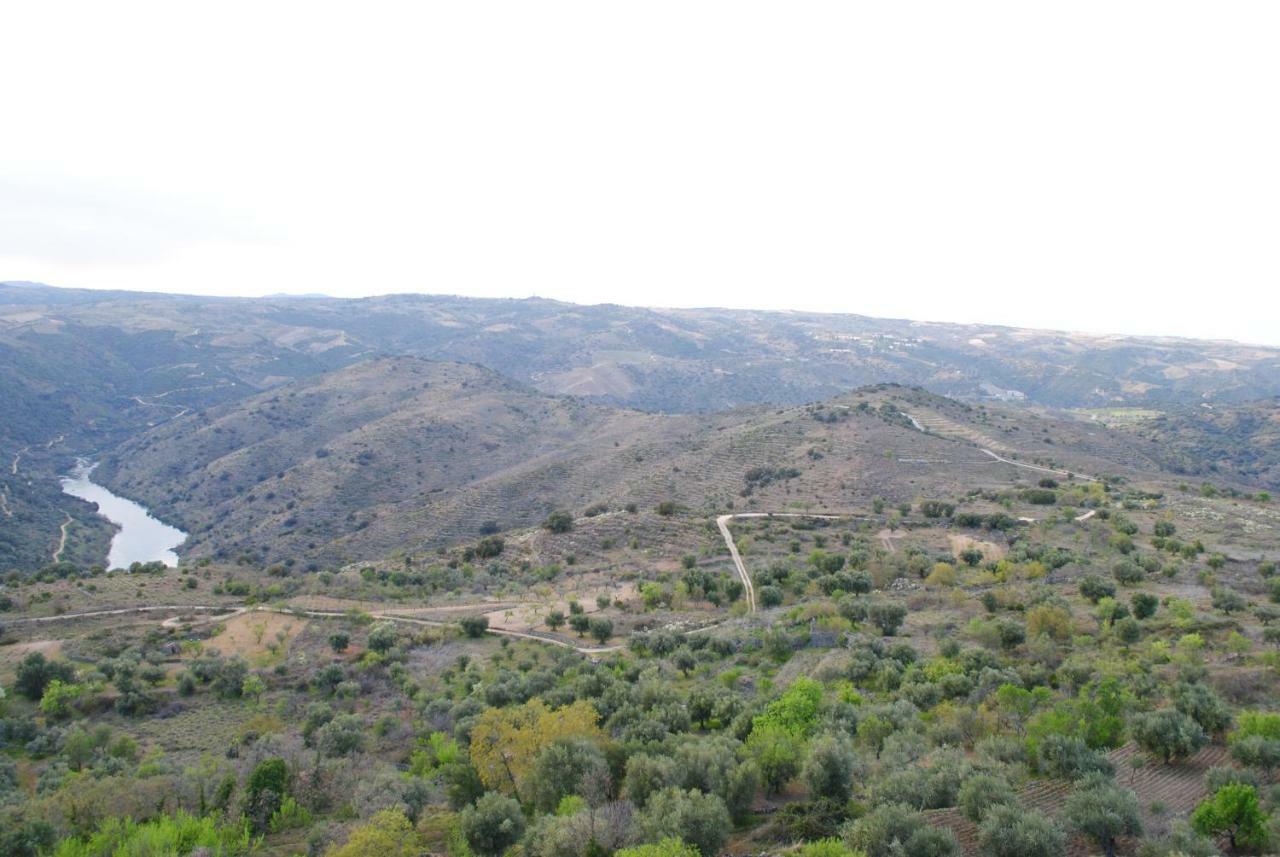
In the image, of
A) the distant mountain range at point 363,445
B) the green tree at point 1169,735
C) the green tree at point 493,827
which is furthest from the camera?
the distant mountain range at point 363,445

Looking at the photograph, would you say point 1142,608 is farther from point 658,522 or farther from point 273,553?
point 273,553

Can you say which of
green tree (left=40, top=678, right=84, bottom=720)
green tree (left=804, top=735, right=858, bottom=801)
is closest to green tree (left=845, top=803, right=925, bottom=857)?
green tree (left=804, top=735, right=858, bottom=801)

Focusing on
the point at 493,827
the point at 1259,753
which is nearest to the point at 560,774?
the point at 493,827

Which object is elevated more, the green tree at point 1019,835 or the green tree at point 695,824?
the green tree at point 1019,835

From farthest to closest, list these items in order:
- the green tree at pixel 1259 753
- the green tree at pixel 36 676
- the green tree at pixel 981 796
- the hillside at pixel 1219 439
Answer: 1. the hillside at pixel 1219 439
2. the green tree at pixel 36 676
3. the green tree at pixel 1259 753
4. the green tree at pixel 981 796

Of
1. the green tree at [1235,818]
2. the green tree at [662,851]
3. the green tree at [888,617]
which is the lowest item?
the green tree at [888,617]

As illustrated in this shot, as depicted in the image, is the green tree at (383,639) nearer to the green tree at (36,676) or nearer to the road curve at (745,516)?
the green tree at (36,676)

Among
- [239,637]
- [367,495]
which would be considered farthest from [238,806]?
[367,495]

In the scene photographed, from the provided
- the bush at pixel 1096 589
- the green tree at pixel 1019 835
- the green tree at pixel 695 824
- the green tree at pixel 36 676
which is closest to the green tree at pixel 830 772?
the green tree at pixel 695 824

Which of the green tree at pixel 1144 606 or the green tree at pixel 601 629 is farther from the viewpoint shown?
the green tree at pixel 601 629
